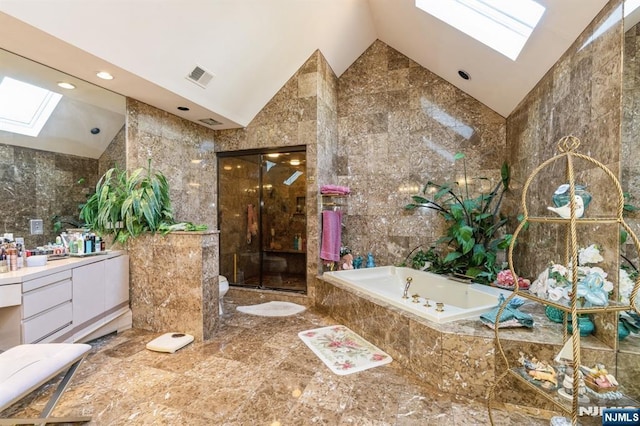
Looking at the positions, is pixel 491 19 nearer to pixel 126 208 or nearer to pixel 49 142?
pixel 126 208

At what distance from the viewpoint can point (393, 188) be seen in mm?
3992

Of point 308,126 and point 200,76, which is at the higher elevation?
point 200,76

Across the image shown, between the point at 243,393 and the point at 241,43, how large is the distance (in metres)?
3.12

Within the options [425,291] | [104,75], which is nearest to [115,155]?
[104,75]

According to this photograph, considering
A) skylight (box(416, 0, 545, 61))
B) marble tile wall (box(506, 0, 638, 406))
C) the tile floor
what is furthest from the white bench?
skylight (box(416, 0, 545, 61))

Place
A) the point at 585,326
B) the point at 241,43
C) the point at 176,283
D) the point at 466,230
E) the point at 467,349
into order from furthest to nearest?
the point at 466,230 → the point at 241,43 → the point at 176,283 → the point at 467,349 → the point at 585,326

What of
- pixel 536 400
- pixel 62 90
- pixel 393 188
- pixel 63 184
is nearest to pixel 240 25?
pixel 62 90

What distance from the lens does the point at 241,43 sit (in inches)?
113

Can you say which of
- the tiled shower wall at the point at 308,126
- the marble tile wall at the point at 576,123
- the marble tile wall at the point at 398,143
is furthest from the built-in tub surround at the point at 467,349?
the marble tile wall at the point at 398,143

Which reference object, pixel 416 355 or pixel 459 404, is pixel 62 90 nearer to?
pixel 416 355

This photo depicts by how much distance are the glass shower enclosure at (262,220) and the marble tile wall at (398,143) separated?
0.77 m

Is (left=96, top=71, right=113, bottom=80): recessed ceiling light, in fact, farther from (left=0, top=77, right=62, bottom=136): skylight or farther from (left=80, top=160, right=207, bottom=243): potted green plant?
(left=80, top=160, right=207, bottom=243): potted green plant

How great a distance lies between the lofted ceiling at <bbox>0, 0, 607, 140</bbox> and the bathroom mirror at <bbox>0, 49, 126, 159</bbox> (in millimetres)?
181

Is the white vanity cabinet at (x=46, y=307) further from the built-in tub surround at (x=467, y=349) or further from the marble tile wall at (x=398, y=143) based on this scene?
the marble tile wall at (x=398, y=143)
